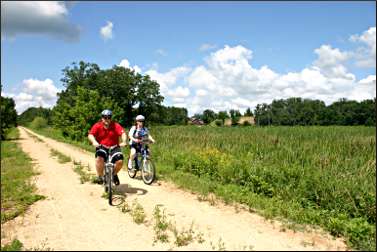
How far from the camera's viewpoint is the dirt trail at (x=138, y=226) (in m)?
5.36

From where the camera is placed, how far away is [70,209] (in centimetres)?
765

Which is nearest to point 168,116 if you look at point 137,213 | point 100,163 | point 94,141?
point 100,163

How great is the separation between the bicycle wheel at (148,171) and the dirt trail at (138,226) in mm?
980

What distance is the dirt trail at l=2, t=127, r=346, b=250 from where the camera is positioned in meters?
5.36

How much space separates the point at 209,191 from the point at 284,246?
3767mm

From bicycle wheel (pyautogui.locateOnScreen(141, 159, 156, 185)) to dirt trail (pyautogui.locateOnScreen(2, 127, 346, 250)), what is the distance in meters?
0.98

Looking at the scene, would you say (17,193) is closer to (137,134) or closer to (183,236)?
(137,134)

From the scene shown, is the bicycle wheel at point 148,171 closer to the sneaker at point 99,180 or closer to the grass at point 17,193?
the sneaker at point 99,180

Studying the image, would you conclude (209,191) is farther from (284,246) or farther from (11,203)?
(11,203)

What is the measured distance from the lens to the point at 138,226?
631cm

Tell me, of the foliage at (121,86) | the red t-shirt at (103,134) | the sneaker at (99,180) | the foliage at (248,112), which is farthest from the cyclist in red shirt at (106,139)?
the foliage at (248,112)

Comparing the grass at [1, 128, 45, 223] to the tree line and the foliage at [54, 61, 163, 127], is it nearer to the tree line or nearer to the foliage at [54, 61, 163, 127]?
the tree line

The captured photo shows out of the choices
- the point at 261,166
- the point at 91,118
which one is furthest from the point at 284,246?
the point at 91,118

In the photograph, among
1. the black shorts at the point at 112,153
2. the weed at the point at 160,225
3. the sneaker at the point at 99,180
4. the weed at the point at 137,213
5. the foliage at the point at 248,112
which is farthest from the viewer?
the foliage at the point at 248,112
